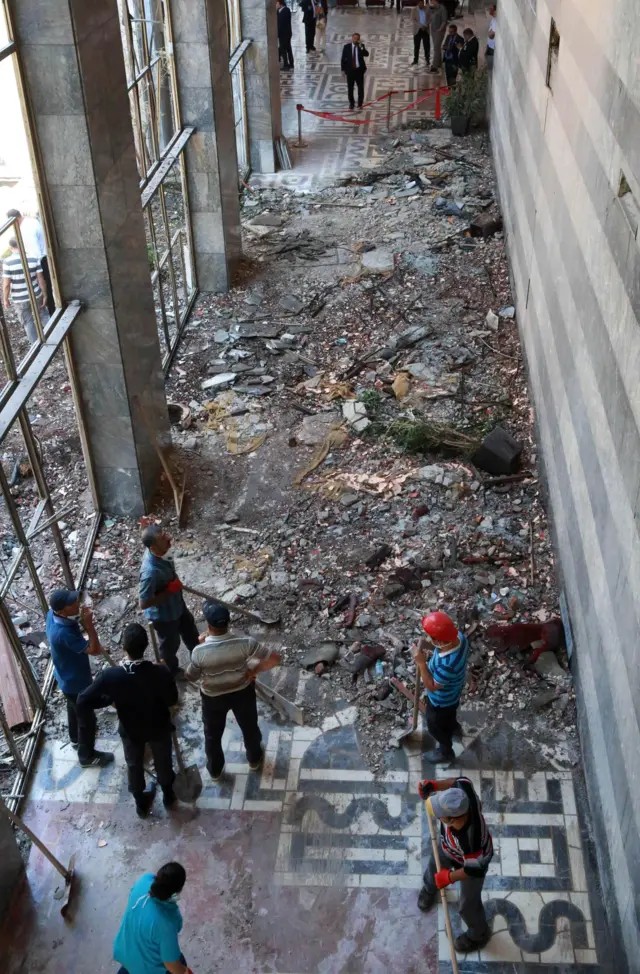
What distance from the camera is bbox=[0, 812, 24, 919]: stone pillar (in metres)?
6.03

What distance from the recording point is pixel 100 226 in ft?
26.3

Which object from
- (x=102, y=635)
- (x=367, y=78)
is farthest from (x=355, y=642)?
(x=367, y=78)

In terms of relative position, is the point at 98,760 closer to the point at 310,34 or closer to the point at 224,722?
the point at 224,722

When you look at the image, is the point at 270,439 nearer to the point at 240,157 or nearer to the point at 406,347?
the point at 406,347

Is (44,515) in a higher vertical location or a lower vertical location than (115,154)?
lower

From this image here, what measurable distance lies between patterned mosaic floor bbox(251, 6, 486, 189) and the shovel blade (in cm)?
1401

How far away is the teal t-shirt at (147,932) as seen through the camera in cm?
482

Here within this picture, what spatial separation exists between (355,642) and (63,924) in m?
3.29

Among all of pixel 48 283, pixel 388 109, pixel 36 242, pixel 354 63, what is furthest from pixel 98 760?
pixel 354 63

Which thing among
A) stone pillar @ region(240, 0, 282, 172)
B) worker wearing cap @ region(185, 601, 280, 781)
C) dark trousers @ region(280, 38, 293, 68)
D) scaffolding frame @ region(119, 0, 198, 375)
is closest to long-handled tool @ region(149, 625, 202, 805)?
worker wearing cap @ region(185, 601, 280, 781)

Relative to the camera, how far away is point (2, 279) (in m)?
7.62

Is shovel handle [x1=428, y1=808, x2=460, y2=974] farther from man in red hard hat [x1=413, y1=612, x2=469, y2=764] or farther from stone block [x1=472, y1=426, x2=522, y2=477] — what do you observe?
stone block [x1=472, y1=426, x2=522, y2=477]

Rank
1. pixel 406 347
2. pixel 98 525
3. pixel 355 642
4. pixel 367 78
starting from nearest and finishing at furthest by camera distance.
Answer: pixel 355 642
pixel 98 525
pixel 406 347
pixel 367 78

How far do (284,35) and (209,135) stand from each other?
13.5 meters
